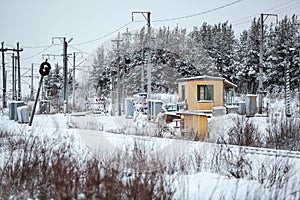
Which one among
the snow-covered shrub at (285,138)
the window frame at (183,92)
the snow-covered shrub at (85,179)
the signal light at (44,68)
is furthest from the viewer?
the window frame at (183,92)

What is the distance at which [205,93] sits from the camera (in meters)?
20.8

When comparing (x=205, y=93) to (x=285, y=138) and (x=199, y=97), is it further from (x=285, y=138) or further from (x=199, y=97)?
(x=285, y=138)

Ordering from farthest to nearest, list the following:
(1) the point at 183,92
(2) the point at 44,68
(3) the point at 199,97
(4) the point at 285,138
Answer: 1. (1) the point at 183,92
2. (3) the point at 199,97
3. (2) the point at 44,68
4. (4) the point at 285,138

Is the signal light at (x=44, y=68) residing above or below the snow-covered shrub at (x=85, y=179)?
above

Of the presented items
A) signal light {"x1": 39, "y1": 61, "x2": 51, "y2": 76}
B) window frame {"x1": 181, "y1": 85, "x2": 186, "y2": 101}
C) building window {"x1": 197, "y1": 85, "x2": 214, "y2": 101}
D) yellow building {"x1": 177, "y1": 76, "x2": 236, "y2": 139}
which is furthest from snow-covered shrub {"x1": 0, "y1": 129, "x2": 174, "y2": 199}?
window frame {"x1": 181, "y1": 85, "x2": 186, "y2": 101}

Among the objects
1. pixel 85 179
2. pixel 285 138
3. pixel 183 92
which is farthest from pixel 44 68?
pixel 85 179

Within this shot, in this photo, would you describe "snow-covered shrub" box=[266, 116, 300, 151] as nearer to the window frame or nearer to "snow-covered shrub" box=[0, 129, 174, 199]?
"snow-covered shrub" box=[0, 129, 174, 199]

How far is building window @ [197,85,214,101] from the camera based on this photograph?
20.7 metres


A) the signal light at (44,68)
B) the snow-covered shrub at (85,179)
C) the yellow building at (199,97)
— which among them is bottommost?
the snow-covered shrub at (85,179)

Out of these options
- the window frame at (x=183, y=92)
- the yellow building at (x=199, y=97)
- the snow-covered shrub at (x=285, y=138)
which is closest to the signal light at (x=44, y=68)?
the yellow building at (x=199, y=97)

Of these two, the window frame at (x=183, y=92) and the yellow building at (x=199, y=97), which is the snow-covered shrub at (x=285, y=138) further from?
the window frame at (x=183, y=92)

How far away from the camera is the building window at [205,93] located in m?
20.7

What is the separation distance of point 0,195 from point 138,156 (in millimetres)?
2460

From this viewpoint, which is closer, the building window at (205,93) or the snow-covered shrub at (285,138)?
the snow-covered shrub at (285,138)
